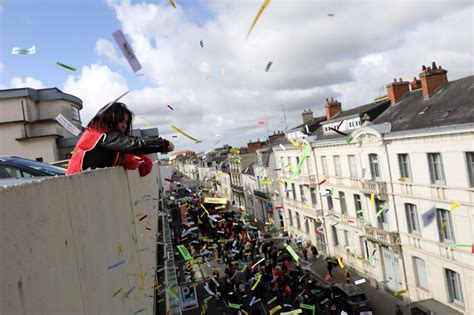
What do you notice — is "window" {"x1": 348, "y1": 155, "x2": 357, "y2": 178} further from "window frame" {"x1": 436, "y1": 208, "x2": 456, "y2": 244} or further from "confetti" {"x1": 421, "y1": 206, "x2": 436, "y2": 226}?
"window frame" {"x1": 436, "y1": 208, "x2": 456, "y2": 244}

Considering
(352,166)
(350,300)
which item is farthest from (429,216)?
(352,166)

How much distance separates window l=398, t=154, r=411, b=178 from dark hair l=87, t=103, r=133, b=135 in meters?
16.2

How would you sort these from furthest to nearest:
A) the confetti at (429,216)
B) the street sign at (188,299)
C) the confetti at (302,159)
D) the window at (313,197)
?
the window at (313,197) < the confetti at (302,159) < the confetti at (429,216) < the street sign at (188,299)

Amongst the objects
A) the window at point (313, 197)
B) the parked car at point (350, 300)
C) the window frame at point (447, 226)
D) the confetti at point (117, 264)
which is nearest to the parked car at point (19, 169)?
the confetti at point (117, 264)

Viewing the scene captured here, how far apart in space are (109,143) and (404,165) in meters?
16.8

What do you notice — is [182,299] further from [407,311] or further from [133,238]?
[407,311]

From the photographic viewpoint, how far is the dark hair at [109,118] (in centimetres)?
330

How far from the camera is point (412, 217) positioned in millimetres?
17047

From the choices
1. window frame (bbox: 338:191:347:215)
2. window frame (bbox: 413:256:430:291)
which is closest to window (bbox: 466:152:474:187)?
window frame (bbox: 413:256:430:291)

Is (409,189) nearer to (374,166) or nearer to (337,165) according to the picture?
(374,166)

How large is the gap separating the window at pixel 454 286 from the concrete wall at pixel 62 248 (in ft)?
52.9

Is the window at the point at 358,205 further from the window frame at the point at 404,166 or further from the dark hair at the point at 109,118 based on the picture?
the dark hair at the point at 109,118

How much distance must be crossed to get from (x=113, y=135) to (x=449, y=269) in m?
16.6

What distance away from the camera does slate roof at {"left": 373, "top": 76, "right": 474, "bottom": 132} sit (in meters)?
14.4
